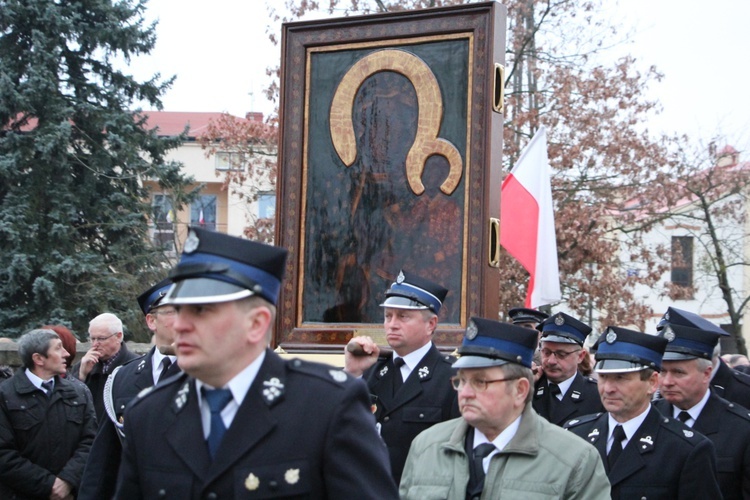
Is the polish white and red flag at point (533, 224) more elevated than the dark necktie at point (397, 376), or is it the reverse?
the polish white and red flag at point (533, 224)

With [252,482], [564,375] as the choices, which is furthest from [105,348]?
[252,482]

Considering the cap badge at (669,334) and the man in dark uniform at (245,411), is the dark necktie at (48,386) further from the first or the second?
the man in dark uniform at (245,411)

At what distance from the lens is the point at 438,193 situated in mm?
9125

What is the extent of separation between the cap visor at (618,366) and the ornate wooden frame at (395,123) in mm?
3182

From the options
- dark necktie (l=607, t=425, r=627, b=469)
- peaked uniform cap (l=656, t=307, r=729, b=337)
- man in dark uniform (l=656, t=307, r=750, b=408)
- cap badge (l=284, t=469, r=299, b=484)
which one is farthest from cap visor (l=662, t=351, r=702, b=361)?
cap badge (l=284, t=469, r=299, b=484)

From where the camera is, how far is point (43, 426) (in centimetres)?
823

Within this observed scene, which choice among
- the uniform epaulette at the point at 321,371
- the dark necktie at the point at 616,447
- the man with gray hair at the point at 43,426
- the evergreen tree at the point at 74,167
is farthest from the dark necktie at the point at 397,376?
the evergreen tree at the point at 74,167

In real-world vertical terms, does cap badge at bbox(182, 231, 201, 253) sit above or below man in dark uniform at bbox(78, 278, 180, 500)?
above

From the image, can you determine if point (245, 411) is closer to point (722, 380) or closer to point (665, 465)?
point (665, 465)

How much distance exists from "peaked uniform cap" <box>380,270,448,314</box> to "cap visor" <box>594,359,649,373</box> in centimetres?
153

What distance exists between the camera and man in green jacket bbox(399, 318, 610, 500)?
4.20m

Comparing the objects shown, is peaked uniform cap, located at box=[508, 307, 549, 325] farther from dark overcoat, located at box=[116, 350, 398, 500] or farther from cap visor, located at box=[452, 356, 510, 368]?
dark overcoat, located at box=[116, 350, 398, 500]

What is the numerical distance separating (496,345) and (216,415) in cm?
164

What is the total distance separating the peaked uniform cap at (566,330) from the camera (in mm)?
7445
